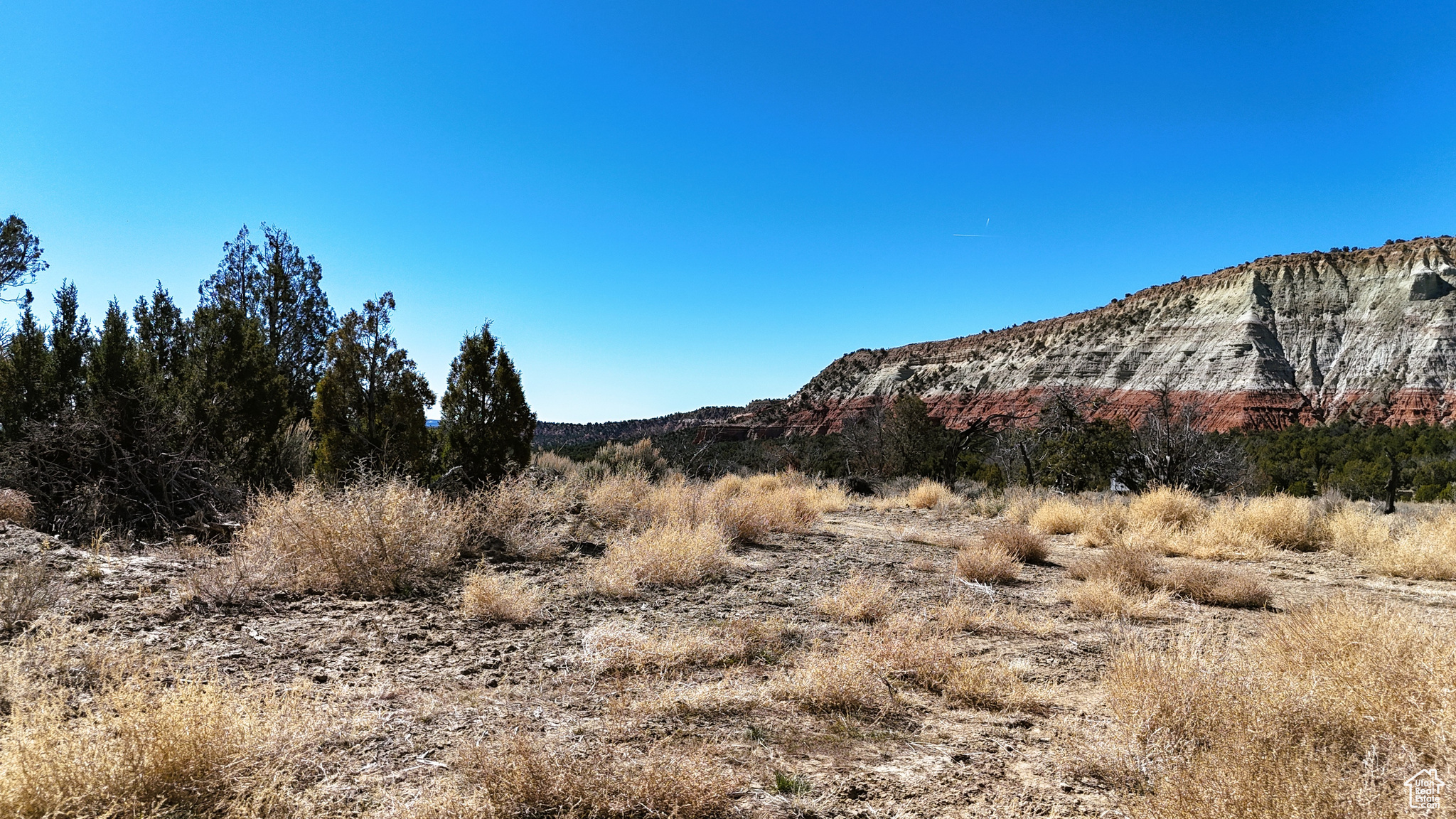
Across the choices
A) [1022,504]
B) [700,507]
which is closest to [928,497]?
[1022,504]

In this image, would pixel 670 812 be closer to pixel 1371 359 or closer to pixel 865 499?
pixel 865 499

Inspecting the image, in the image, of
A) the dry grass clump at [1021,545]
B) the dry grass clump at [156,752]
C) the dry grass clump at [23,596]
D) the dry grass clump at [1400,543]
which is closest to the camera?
the dry grass clump at [156,752]

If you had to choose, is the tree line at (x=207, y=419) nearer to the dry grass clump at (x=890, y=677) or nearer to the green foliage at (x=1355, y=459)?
the dry grass clump at (x=890, y=677)

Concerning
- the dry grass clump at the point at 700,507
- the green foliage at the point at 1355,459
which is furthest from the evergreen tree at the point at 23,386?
the green foliage at the point at 1355,459

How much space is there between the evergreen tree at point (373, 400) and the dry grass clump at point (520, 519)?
92.6 inches

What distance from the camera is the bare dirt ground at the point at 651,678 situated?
275 cm

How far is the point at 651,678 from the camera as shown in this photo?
3.91 meters

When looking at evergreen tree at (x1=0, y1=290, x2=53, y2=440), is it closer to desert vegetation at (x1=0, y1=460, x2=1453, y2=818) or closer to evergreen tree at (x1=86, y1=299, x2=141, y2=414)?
evergreen tree at (x1=86, y1=299, x2=141, y2=414)

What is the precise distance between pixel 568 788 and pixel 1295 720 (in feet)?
10.1

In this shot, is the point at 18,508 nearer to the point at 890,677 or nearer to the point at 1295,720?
the point at 890,677

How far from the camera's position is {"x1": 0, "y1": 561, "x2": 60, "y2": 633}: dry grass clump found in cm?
409

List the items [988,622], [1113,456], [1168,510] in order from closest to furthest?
[988,622] → [1168,510] → [1113,456]

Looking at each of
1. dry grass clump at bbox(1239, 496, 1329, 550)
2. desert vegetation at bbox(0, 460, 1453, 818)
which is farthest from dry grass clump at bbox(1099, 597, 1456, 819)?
dry grass clump at bbox(1239, 496, 1329, 550)

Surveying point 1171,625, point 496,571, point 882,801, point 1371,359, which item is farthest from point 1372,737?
point 1371,359
